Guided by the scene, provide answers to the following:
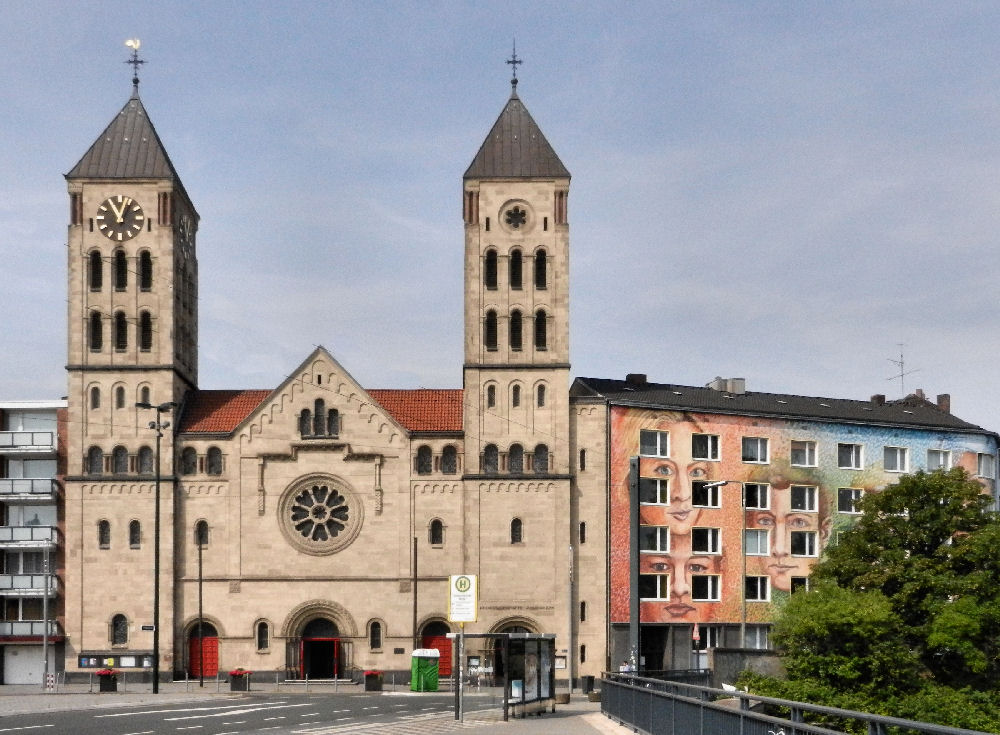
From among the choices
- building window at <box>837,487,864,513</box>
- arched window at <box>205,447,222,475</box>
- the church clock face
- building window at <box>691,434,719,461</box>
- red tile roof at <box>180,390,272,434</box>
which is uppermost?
the church clock face

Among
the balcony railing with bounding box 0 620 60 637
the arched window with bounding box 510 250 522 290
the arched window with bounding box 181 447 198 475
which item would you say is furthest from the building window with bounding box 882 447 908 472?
the balcony railing with bounding box 0 620 60 637

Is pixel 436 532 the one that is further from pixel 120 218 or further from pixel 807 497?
pixel 120 218

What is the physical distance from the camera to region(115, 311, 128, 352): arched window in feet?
268

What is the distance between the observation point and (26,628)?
263ft

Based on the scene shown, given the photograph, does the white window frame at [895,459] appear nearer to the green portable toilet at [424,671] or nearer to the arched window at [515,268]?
the arched window at [515,268]

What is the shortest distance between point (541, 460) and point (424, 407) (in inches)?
289

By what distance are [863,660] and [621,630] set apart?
19.3 meters

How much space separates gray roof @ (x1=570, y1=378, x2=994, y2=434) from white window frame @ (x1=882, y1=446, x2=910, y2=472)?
1.43 metres

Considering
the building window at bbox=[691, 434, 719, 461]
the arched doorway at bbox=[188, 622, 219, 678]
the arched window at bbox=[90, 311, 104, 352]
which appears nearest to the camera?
the arched doorway at bbox=[188, 622, 219, 678]

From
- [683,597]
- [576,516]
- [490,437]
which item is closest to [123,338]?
[490,437]

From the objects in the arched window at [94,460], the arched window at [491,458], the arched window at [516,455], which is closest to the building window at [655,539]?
the arched window at [516,455]

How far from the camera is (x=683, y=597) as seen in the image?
81062 millimetres

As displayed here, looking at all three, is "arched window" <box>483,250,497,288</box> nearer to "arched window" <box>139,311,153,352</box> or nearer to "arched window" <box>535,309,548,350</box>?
"arched window" <box>535,309,548,350</box>

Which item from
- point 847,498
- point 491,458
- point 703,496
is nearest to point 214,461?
point 491,458
